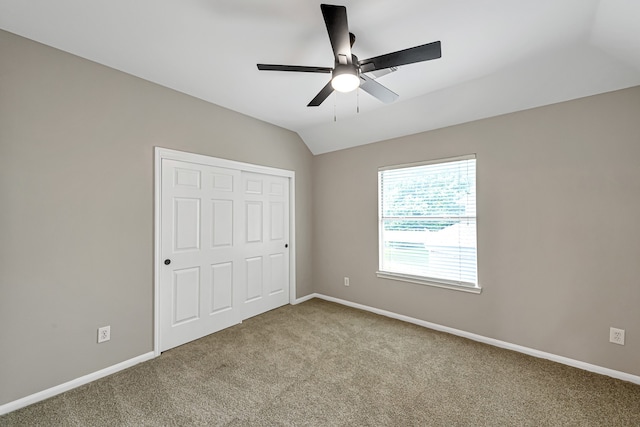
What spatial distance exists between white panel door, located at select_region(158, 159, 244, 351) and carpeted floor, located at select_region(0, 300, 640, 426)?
287 millimetres

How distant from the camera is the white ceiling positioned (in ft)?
5.61

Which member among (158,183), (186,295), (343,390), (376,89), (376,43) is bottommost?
(343,390)

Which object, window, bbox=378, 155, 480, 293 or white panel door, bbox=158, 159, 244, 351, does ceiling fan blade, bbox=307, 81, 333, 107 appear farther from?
window, bbox=378, 155, 480, 293

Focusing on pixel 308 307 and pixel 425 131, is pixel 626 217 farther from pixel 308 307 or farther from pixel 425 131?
pixel 308 307

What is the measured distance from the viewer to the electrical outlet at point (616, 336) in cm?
225

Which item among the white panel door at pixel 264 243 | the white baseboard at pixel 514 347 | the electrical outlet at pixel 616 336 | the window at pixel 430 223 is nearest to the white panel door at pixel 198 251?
the white panel door at pixel 264 243

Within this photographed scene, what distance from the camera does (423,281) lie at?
11.0ft

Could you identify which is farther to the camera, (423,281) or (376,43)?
(423,281)

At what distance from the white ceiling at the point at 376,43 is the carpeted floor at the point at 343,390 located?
96.4 inches

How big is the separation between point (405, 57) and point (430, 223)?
6.97 feet

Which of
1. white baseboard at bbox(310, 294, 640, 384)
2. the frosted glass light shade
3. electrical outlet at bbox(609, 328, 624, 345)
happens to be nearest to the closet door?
white baseboard at bbox(310, 294, 640, 384)

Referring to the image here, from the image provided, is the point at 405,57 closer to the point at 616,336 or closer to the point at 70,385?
the point at 616,336

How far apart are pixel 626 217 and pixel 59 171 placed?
4.55 m

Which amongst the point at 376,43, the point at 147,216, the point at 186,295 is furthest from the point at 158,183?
the point at 376,43
